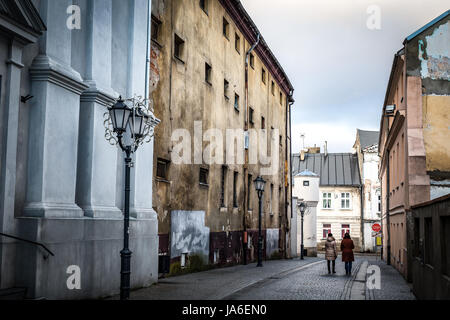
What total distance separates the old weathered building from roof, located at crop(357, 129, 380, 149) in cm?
3198

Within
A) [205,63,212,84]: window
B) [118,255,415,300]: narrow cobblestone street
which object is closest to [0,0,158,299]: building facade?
[118,255,415,300]: narrow cobblestone street

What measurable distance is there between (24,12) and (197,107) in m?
10.6

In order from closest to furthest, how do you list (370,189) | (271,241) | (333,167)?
(271,241) → (370,189) → (333,167)

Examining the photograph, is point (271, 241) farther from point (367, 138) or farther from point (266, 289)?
point (367, 138)

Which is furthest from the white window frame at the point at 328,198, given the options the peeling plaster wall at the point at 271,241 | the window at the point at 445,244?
the window at the point at 445,244

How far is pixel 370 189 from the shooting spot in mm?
60688

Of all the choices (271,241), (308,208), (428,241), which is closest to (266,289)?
(428,241)

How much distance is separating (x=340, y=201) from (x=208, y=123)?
4352cm

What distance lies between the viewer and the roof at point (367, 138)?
204 ft

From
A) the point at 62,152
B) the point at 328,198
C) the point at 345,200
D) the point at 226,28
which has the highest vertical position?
the point at 226,28

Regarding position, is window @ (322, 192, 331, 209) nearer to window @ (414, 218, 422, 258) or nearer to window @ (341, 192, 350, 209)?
window @ (341, 192, 350, 209)

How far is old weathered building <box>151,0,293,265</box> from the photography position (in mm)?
16891

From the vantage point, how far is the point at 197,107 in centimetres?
1984

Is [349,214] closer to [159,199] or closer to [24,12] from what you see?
[159,199]
